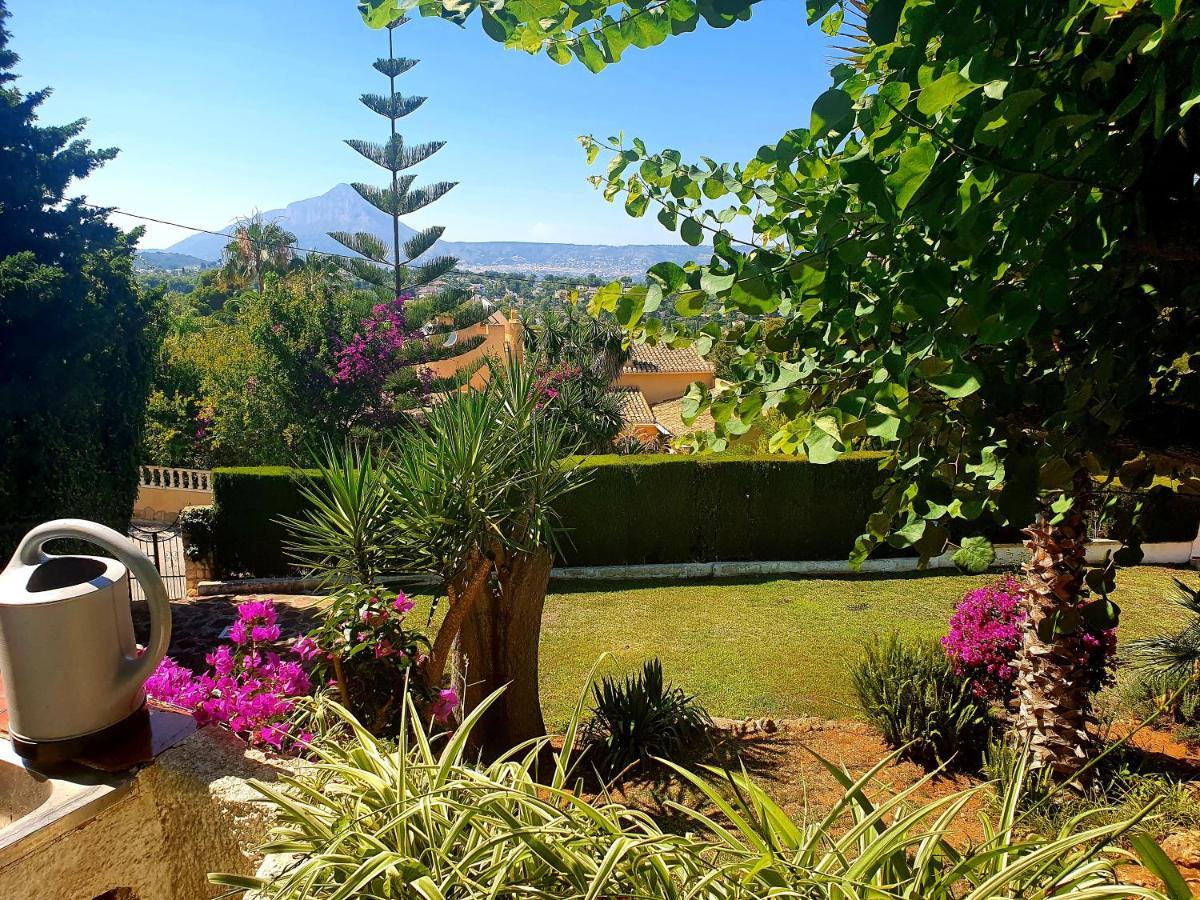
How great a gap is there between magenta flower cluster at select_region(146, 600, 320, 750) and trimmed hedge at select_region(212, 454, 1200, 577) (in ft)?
24.8

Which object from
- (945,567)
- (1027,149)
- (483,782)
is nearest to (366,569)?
(483,782)

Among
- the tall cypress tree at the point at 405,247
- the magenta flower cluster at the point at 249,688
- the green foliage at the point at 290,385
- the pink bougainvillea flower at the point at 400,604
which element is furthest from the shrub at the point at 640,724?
the tall cypress tree at the point at 405,247

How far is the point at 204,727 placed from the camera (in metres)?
2.20

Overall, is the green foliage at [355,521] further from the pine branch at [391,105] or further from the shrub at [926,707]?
the pine branch at [391,105]

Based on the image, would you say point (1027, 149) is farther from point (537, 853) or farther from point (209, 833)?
point (209, 833)

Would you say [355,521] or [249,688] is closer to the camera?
[249,688]

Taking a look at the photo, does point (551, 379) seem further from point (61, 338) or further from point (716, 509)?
point (61, 338)

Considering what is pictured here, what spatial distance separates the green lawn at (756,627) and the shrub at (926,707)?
3.37 feet

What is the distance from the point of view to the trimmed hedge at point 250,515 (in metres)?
10.7

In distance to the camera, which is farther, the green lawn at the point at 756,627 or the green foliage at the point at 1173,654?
the green lawn at the point at 756,627

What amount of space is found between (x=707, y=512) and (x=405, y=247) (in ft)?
39.2

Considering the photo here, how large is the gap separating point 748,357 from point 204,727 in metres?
1.93

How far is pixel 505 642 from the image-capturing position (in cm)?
478

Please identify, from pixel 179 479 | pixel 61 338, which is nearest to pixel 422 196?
pixel 179 479
